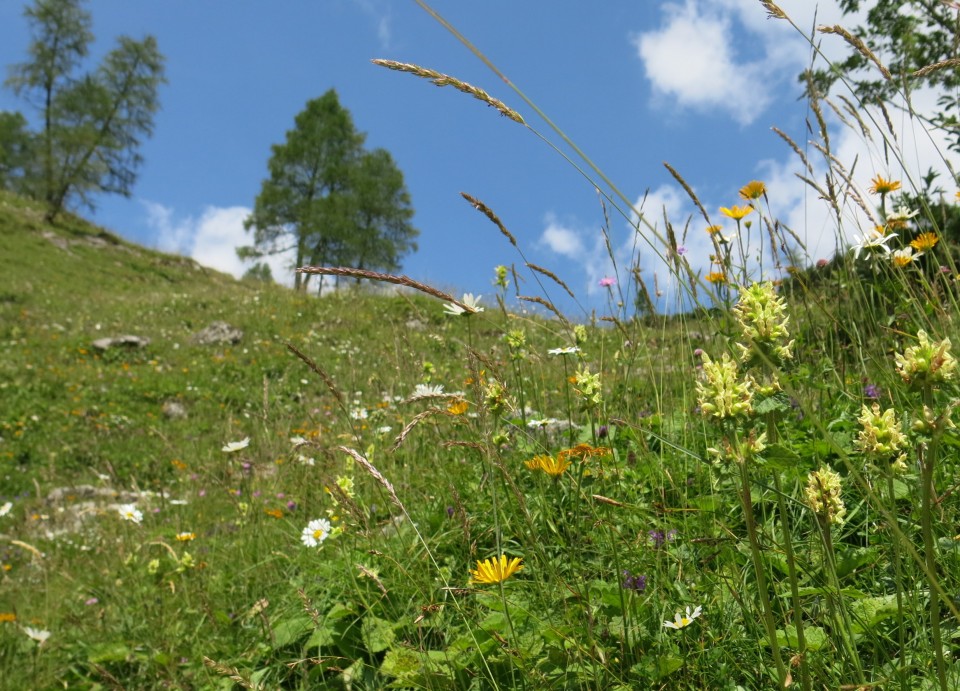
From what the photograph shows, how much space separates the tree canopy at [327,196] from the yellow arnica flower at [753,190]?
101 feet

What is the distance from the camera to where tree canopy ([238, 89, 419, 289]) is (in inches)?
1294

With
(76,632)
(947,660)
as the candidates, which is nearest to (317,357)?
(76,632)

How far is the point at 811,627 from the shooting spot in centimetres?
141

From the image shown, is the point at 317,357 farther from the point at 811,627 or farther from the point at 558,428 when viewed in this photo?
the point at 811,627

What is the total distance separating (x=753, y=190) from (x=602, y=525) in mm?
1443

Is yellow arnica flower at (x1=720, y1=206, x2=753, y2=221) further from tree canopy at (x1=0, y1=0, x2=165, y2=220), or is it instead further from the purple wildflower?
tree canopy at (x1=0, y1=0, x2=165, y2=220)

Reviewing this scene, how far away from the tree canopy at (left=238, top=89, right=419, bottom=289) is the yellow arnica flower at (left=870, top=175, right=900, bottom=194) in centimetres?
3098

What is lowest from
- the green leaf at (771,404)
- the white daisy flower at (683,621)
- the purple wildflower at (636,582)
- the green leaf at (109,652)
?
the green leaf at (109,652)

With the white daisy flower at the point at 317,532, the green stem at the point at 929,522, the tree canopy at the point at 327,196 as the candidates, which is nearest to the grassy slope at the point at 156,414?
the white daisy flower at the point at 317,532

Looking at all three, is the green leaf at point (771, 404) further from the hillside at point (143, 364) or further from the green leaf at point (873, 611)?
the hillside at point (143, 364)

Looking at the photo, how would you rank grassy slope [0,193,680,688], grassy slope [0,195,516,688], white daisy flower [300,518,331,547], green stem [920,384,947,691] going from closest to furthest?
green stem [920,384,947,691] < white daisy flower [300,518,331,547] < grassy slope [0,193,680,688] < grassy slope [0,195,516,688]

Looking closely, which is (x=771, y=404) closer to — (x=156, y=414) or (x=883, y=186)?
(x=883, y=186)

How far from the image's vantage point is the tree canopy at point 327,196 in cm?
3288

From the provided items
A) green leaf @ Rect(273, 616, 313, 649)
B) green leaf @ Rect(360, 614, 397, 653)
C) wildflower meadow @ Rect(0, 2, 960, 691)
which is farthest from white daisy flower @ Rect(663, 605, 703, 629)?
green leaf @ Rect(273, 616, 313, 649)
